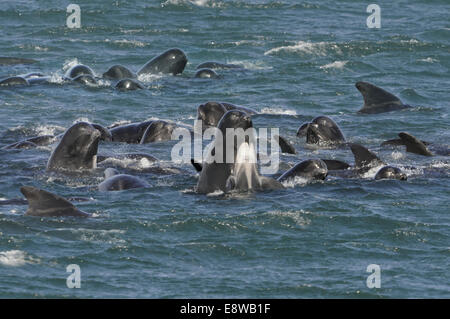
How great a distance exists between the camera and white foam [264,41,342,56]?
32.3 meters

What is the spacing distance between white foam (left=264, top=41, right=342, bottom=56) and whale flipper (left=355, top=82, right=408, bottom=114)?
7.24 m

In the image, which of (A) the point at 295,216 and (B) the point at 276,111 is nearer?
(A) the point at 295,216

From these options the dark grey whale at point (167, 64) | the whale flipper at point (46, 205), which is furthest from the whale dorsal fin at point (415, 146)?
the dark grey whale at point (167, 64)

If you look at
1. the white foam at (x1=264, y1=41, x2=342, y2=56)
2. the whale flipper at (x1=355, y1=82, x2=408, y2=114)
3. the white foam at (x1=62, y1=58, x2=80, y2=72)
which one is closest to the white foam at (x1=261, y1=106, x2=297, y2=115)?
the whale flipper at (x1=355, y1=82, x2=408, y2=114)

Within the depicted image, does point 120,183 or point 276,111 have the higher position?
point 120,183

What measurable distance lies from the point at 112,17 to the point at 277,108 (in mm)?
13967

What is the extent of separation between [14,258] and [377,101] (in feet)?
43.7

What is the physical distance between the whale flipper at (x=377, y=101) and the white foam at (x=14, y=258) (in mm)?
12732

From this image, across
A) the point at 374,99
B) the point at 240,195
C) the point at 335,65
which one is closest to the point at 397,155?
the point at 240,195

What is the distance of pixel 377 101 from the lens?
25062mm

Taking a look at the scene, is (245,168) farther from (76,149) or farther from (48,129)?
(48,129)

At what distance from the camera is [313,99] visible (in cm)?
2697

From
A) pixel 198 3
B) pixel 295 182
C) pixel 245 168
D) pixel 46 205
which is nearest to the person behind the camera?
pixel 46 205

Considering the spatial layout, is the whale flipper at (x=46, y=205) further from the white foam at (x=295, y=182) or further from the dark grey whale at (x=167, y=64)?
the dark grey whale at (x=167, y=64)
